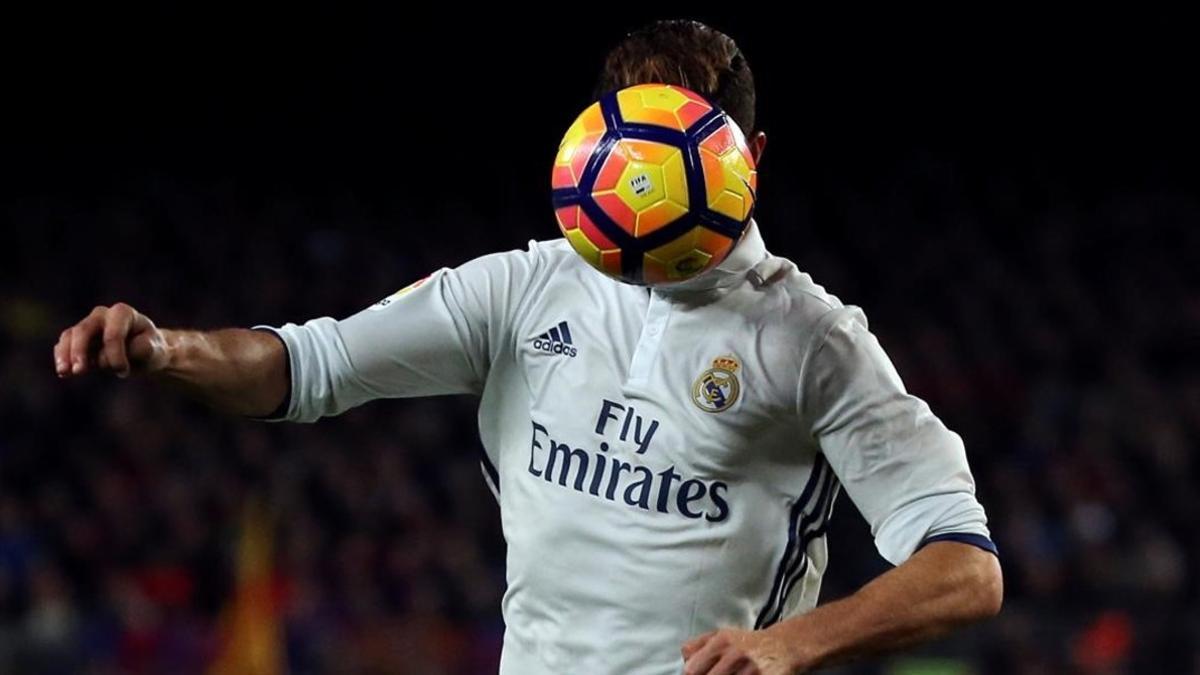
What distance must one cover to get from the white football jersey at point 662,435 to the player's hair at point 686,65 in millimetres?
268

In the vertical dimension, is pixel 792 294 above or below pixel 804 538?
above

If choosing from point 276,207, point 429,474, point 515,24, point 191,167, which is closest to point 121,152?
point 191,167

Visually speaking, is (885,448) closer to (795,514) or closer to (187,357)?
(795,514)

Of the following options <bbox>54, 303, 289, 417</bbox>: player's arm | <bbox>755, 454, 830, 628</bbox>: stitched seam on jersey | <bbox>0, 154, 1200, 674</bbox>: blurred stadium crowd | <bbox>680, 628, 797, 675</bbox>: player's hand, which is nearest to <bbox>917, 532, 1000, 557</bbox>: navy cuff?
<bbox>755, 454, 830, 628</bbox>: stitched seam on jersey

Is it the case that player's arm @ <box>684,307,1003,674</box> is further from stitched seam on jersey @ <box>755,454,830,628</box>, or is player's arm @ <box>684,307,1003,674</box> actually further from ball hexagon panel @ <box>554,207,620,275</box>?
ball hexagon panel @ <box>554,207,620,275</box>

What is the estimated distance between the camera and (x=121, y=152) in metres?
17.6

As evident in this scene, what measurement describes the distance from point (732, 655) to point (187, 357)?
1.02 metres

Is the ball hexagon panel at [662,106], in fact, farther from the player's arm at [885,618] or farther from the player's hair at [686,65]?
the player's arm at [885,618]

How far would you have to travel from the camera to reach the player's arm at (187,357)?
2.87 m

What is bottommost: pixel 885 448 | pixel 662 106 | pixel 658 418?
pixel 885 448

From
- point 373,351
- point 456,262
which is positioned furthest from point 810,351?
point 456,262

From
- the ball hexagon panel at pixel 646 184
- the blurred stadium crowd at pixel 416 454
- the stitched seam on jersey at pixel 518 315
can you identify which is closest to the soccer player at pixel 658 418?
the stitched seam on jersey at pixel 518 315

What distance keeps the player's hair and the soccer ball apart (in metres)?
0.12

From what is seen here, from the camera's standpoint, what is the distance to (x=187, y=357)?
10.1 ft
